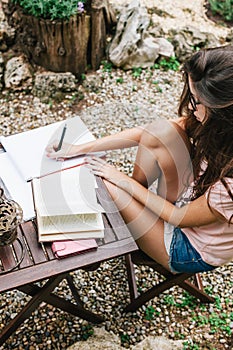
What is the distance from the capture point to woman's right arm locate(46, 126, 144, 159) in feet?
7.85

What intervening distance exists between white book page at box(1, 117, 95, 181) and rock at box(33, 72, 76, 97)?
1.41 metres

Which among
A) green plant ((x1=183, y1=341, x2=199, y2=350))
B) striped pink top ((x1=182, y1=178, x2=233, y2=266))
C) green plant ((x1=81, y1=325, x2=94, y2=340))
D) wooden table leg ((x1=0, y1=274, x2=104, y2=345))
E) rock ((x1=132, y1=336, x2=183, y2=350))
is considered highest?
striped pink top ((x1=182, y1=178, x2=233, y2=266))

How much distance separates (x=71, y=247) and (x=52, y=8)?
218 cm

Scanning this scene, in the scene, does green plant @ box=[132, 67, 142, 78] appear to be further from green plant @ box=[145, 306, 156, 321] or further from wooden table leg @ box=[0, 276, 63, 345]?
wooden table leg @ box=[0, 276, 63, 345]

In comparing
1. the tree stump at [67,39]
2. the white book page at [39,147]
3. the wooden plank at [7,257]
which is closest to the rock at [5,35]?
the tree stump at [67,39]

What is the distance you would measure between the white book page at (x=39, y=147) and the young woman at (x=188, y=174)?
0.06 meters

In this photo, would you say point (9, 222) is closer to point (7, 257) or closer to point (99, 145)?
point (7, 257)

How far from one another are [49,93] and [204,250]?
6.67ft

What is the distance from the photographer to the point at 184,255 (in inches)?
92.3

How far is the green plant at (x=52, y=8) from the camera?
3.59m

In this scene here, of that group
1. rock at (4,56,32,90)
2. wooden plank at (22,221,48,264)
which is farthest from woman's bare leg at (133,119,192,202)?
rock at (4,56,32,90)

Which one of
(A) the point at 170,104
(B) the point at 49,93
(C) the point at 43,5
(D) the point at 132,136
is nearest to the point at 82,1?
(C) the point at 43,5

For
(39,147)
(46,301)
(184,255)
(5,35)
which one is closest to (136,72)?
(5,35)

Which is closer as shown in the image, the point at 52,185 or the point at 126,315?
the point at 52,185
